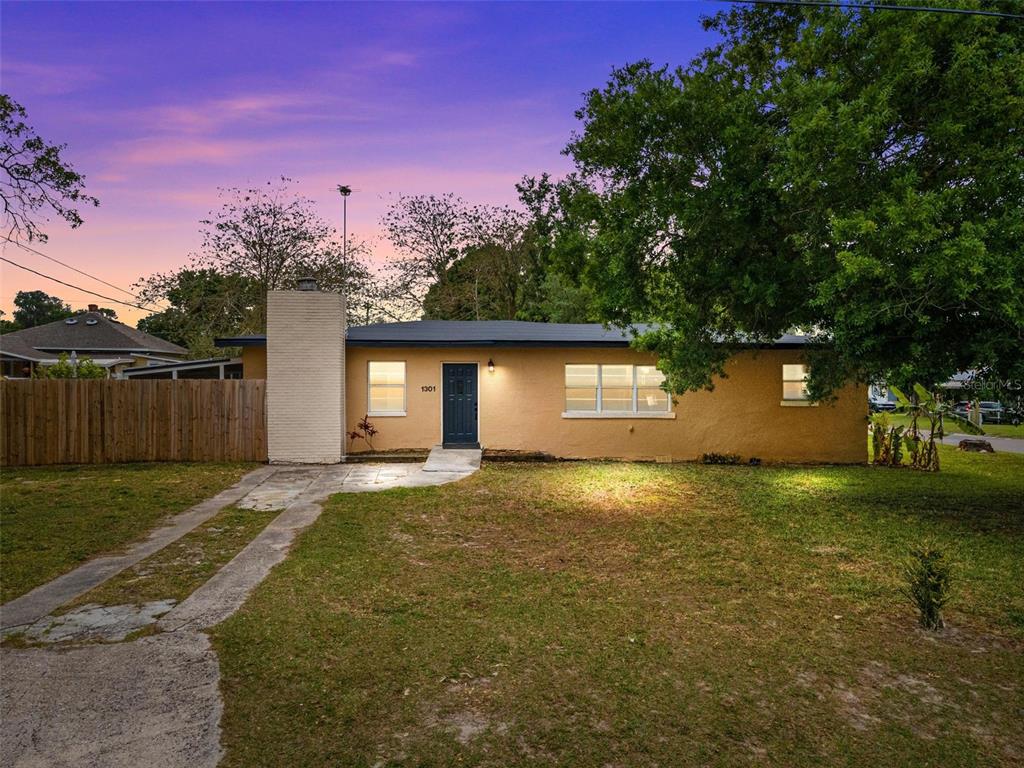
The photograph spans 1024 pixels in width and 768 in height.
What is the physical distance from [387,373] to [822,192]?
10.0 metres

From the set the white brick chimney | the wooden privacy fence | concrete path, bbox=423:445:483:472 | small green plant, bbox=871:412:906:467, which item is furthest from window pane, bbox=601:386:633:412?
the wooden privacy fence

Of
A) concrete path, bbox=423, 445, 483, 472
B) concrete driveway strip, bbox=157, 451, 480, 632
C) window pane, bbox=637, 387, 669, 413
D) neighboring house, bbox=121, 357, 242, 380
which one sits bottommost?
concrete driveway strip, bbox=157, 451, 480, 632

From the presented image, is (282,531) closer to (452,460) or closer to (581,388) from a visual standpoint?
(452,460)

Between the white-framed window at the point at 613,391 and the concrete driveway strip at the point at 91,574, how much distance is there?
836cm

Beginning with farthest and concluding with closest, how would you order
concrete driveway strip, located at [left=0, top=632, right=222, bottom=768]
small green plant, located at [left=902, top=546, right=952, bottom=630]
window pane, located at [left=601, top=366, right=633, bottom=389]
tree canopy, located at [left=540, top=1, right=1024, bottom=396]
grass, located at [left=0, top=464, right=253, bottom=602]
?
window pane, located at [left=601, top=366, right=633, bottom=389], tree canopy, located at [left=540, top=1, right=1024, bottom=396], grass, located at [left=0, top=464, right=253, bottom=602], small green plant, located at [left=902, top=546, right=952, bottom=630], concrete driveway strip, located at [left=0, top=632, right=222, bottom=768]

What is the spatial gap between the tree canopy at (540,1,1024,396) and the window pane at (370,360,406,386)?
565 centimetres

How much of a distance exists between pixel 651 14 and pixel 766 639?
10007 mm

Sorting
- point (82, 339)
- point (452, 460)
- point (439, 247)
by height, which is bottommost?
point (452, 460)

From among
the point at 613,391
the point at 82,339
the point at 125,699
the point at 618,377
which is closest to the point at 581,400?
the point at 613,391

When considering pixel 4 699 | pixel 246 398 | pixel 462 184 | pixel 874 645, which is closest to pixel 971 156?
pixel 874 645

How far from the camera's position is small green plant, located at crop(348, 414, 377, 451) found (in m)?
13.8

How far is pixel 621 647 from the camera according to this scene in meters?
4.06

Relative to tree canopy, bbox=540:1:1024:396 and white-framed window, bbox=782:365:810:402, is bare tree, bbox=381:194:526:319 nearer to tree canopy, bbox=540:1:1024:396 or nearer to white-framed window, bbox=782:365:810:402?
white-framed window, bbox=782:365:810:402

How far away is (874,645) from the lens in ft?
13.5
